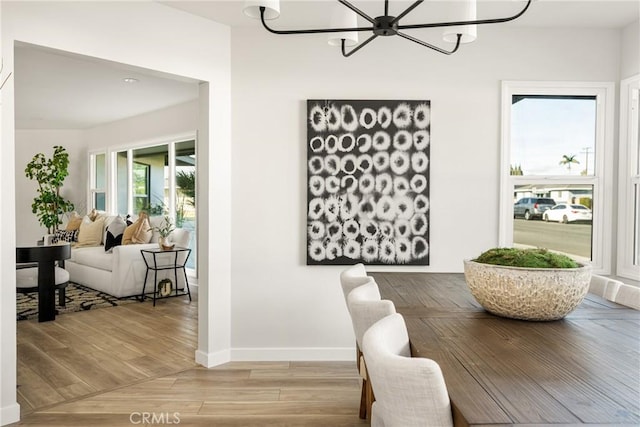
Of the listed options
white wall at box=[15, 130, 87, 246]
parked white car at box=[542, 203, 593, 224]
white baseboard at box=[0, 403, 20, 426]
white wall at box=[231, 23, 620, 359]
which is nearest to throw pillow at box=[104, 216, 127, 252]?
white wall at box=[231, 23, 620, 359]

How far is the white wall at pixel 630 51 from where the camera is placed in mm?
3301

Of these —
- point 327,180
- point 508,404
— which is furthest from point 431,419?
point 327,180

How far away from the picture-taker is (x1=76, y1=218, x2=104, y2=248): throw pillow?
662 centimetres

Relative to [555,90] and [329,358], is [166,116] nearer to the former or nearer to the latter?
[329,358]

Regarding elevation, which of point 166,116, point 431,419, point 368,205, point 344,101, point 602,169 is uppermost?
point 166,116

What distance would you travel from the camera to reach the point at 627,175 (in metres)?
3.41

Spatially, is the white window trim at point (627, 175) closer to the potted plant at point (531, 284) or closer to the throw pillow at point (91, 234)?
the potted plant at point (531, 284)

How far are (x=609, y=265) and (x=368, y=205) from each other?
194 cm

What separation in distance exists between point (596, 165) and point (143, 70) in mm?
3462

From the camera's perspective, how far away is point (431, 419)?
97cm

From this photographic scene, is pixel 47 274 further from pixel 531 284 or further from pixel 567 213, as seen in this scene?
pixel 567 213

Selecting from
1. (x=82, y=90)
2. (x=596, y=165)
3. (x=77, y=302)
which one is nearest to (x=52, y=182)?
(x=82, y=90)

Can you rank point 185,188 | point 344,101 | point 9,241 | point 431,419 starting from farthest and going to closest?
point 185,188 < point 344,101 < point 9,241 < point 431,419

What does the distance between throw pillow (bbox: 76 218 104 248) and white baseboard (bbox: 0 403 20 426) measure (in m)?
4.48
